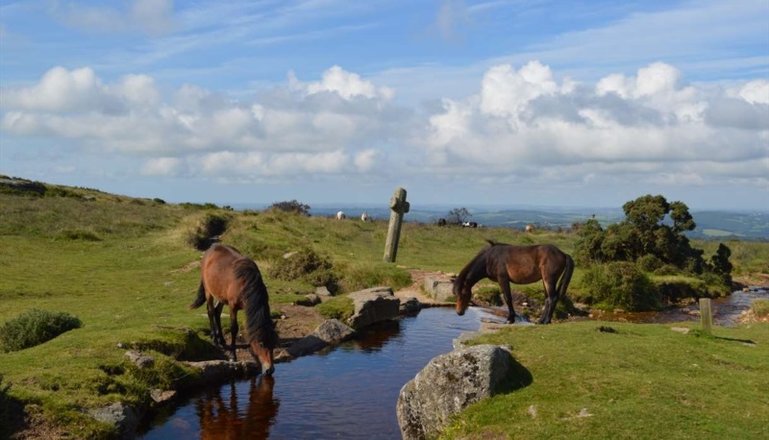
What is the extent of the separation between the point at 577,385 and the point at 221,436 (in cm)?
677

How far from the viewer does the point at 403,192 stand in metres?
40.0

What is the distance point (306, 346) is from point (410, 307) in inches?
313

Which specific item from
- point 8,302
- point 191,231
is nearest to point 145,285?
point 8,302

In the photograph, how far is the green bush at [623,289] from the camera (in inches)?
1129

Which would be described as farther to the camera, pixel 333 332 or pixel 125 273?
pixel 125 273

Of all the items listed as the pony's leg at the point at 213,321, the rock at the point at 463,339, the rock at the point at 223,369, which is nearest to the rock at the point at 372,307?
the pony's leg at the point at 213,321

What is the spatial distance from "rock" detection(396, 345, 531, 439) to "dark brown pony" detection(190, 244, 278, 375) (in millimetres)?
3713

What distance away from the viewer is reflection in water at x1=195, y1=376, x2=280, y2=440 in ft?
40.0

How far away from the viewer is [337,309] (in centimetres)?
2294

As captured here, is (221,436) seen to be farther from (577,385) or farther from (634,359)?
(634,359)

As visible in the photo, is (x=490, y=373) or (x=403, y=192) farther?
(x=403, y=192)

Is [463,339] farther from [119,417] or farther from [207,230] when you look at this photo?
[207,230]

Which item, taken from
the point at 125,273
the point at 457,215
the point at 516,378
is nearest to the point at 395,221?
the point at 125,273

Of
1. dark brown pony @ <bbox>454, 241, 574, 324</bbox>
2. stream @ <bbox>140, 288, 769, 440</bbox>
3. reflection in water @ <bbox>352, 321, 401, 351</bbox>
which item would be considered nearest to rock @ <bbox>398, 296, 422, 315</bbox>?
reflection in water @ <bbox>352, 321, 401, 351</bbox>
